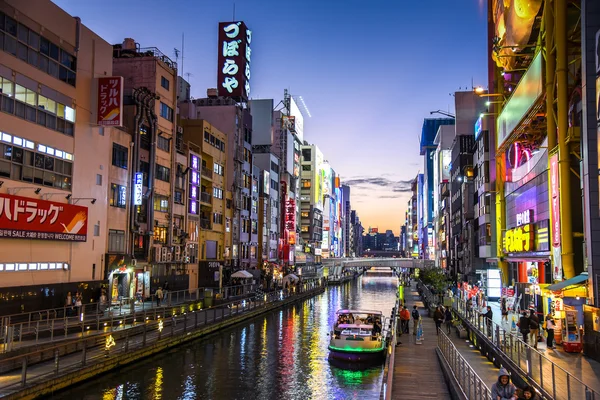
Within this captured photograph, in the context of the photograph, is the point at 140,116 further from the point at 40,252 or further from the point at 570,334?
the point at 570,334

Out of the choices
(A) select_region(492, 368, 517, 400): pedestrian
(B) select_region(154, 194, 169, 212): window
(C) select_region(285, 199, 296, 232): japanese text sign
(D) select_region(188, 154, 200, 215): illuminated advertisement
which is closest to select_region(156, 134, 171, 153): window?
(B) select_region(154, 194, 169, 212): window

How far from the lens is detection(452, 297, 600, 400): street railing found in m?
12.5

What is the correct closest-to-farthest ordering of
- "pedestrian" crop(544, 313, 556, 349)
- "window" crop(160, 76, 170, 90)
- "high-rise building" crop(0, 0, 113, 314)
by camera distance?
"pedestrian" crop(544, 313, 556, 349)
"high-rise building" crop(0, 0, 113, 314)
"window" crop(160, 76, 170, 90)

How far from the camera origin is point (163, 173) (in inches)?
2333

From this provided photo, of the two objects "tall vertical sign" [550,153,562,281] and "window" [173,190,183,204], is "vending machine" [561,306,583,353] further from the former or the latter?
"window" [173,190,183,204]

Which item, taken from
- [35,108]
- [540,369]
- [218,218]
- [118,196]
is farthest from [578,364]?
[218,218]

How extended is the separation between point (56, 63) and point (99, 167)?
8.72 metres

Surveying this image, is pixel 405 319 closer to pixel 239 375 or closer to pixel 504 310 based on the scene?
pixel 504 310

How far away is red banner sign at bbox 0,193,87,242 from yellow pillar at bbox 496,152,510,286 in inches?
1433

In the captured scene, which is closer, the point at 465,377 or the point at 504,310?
the point at 465,377

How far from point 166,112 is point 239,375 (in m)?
37.3

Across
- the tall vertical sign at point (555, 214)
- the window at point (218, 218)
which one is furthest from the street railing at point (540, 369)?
the window at point (218, 218)

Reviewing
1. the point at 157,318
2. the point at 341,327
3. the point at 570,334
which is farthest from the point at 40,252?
the point at 570,334

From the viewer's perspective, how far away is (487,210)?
220ft
